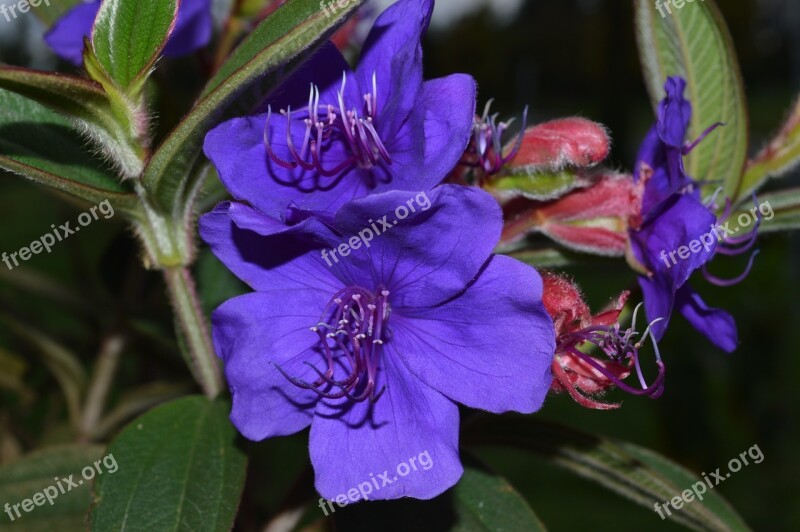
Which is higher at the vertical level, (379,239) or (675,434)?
(379,239)

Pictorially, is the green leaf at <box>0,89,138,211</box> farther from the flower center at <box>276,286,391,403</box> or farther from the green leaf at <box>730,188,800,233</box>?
the green leaf at <box>730,188,800,233</box>

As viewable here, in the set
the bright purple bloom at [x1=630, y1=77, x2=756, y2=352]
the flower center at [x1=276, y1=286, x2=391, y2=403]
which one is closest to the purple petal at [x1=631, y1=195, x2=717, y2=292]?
the bright purple bloom at [x1=630, y1=77, x2=756, y2=352]

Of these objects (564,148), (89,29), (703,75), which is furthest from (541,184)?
(89,29)

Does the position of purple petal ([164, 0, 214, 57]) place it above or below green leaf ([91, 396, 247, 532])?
above

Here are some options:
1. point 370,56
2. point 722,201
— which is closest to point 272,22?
point 370,56

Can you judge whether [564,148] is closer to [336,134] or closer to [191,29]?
[336,134]

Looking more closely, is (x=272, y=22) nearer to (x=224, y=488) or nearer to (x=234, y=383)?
(x=234, y=383)

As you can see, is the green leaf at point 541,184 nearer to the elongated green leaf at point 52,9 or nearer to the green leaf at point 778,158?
the green leaf at point 778,158

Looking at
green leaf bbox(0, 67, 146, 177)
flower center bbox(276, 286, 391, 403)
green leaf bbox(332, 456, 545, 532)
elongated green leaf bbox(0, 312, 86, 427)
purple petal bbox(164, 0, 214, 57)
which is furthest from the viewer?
elongated green leaf bbox(0, 312, 86, 427)
